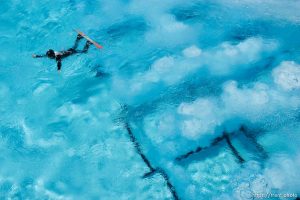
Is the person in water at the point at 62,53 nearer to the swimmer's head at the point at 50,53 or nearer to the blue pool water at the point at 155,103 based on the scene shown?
the swimmer's head at the point at 50,53

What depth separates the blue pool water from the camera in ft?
22.3

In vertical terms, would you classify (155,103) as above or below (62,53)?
below

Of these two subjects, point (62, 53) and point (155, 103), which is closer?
point (155, 103)

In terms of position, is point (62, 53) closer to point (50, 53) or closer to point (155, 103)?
point (50, 53)

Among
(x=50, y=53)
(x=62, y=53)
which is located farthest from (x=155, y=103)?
(x=50, y=53)

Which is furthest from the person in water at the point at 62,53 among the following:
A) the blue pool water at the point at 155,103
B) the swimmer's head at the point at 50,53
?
the blue pool water at the point at 155,103

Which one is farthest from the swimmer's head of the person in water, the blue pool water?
the blue pool water

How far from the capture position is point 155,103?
25.9 feet

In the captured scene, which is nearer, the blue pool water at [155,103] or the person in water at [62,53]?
the blue pool water at [155,103]

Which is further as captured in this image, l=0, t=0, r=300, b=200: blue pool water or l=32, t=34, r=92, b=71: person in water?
l=32, t=34, r=92, b=71: person in water

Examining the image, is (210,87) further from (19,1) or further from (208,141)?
(19,1)

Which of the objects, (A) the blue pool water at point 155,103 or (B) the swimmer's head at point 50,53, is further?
(B) the swimmer's head at point 50,53

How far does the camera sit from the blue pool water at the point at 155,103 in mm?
6785

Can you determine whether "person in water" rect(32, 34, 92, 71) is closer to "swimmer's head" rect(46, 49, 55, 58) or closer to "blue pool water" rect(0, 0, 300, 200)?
"swimmer's head" rect(46, 49, 55, 58)
